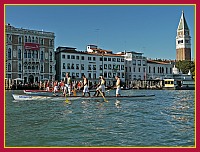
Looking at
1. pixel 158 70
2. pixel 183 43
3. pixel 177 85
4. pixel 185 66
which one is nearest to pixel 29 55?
pixel 177 85

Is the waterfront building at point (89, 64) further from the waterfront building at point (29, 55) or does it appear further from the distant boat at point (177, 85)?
the distant boat at point (177, 85)

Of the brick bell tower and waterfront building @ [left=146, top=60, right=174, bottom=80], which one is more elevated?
the brick bell tower

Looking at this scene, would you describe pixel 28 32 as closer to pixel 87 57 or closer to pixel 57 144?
pixel 87 57

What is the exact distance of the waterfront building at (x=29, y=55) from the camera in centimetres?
5084

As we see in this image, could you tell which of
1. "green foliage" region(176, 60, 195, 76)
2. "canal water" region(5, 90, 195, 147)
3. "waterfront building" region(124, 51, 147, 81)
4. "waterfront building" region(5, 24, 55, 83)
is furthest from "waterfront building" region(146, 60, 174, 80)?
"canal water" region(5, 90, 195, 147)

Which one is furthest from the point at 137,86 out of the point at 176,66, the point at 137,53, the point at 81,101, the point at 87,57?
the point at 81,101

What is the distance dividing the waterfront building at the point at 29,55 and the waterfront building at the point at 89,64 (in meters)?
2.63

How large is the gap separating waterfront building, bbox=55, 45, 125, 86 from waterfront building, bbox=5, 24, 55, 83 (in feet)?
8.62

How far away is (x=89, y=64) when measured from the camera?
6181cm

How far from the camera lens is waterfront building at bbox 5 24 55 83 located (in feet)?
167

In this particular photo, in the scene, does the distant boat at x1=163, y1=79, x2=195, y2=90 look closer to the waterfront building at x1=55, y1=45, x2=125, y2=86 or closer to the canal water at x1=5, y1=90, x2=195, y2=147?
the waterfront building at x1=55, y1=45, x2=125, y2=86

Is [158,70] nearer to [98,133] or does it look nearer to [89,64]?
[89,64]

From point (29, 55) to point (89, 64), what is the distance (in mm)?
14294

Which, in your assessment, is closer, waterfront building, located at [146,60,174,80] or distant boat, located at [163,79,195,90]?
distant boat, located at [163,79,195,90]
